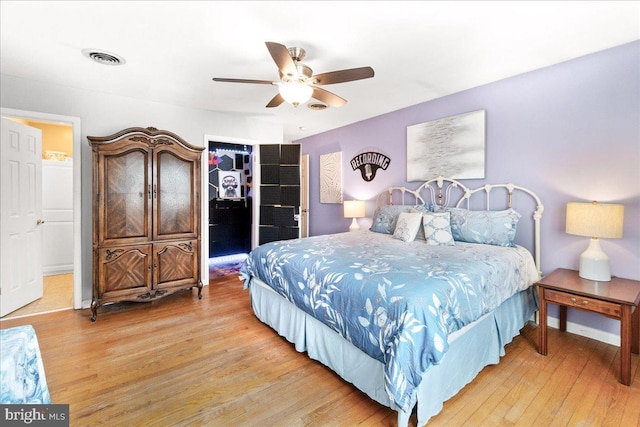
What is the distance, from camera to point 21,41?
232cm

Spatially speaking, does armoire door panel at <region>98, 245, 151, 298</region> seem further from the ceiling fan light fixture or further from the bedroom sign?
the bedroom sign

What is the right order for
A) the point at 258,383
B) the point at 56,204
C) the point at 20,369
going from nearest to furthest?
the point at 20,369 < the point at 258,383 < the point at 56,204

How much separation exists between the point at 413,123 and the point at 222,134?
2717 mm

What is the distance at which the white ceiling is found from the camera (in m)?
1.93

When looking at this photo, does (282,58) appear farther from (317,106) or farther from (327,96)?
(317,106)

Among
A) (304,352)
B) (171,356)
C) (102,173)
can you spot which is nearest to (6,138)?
(102,173)

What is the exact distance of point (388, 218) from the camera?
3625mm

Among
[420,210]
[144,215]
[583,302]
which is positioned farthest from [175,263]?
[583,302]

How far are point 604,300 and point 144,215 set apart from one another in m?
4.19

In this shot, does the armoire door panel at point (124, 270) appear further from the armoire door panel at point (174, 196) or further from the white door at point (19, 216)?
the white door at point (19, 216)

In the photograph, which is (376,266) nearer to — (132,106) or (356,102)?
(356,102)

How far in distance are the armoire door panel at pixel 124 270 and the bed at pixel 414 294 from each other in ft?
3.80

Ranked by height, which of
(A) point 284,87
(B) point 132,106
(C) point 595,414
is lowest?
(C) point 595,414

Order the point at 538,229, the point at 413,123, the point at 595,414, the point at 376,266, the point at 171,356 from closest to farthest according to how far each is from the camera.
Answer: the point at 595,414, the point at 376,266, the point at 171,356, the point at 538,229, the point at 413,123
